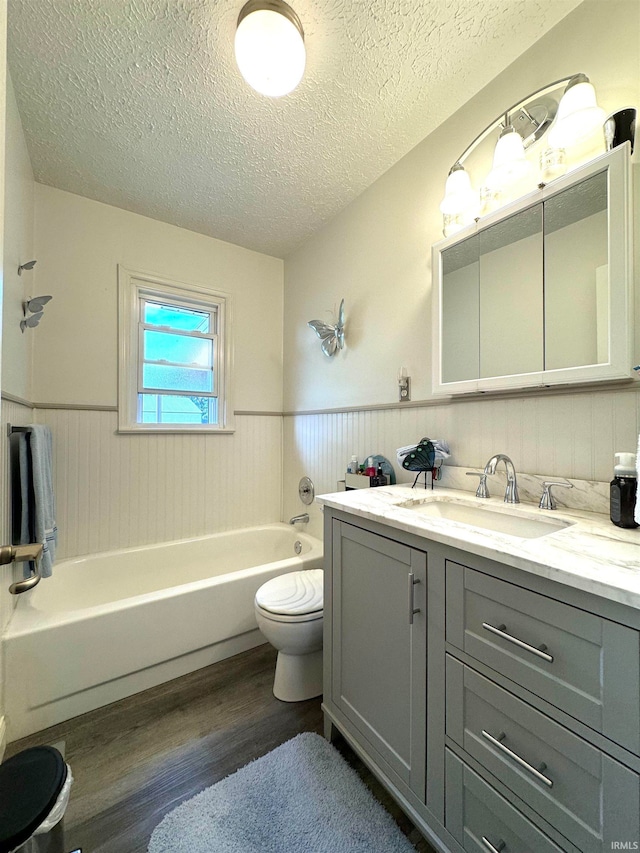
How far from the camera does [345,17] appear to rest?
1.14 meters

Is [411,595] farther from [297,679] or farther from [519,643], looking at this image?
[297,679]

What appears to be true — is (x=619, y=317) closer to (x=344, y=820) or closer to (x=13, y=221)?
(x=344, y=820)

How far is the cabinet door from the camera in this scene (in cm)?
92

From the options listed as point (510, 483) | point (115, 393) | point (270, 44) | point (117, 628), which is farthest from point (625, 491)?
point (115, 393)

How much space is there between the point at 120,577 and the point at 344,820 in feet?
5.66

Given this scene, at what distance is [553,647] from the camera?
0.65 meters

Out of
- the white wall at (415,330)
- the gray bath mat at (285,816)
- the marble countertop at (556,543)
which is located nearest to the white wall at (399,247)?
the white wall at (415,330)

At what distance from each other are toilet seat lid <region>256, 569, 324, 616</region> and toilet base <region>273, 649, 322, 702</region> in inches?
9.8

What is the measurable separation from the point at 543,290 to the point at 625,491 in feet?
2.37

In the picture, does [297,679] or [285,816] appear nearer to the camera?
[285,816]

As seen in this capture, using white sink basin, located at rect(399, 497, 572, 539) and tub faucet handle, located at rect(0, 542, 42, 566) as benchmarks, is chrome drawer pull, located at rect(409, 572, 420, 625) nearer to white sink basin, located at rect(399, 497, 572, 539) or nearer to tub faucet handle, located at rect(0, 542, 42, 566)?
white sink basin, located at rect(399, 497, 572, 539)

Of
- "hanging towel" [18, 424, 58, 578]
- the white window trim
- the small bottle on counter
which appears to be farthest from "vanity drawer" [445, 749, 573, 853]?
the white window trim

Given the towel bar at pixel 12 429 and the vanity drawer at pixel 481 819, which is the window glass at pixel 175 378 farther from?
the vanity drawer at pixel 481 819

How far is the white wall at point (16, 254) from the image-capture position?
1357mm
